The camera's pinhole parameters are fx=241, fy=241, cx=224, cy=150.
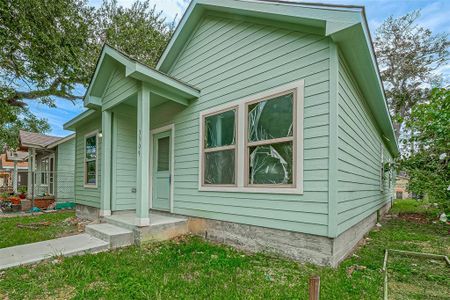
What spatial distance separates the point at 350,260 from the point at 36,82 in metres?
13.0

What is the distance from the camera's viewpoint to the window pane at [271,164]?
3730 mm

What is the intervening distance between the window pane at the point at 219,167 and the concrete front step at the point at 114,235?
175 cm

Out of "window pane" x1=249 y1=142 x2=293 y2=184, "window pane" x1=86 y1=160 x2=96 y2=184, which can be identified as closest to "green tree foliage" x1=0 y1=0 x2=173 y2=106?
"window pane" x1=86 y1=160 x2=96 y2=184

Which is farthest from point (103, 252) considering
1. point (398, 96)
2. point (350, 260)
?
point (398, 96)

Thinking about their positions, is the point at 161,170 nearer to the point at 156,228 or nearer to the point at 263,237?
the point at 156,228

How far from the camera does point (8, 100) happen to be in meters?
10.9

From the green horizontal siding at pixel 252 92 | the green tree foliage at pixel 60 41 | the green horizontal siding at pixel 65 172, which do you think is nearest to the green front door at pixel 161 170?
the green horizontal siding at pixel 252 92

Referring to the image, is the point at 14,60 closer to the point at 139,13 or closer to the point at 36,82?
the point at 36,82

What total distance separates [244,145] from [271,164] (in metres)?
Result: 0.62

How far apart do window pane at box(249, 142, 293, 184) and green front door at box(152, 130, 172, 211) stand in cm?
249

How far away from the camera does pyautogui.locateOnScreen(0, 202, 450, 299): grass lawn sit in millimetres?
2576

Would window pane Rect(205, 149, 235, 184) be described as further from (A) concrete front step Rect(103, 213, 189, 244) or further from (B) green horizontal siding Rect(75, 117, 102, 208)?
(B) green horizontal siding Rect(75, 117, 102, 208)

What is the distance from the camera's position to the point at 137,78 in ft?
14.6

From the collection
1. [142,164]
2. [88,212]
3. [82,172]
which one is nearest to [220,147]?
[142,164]
